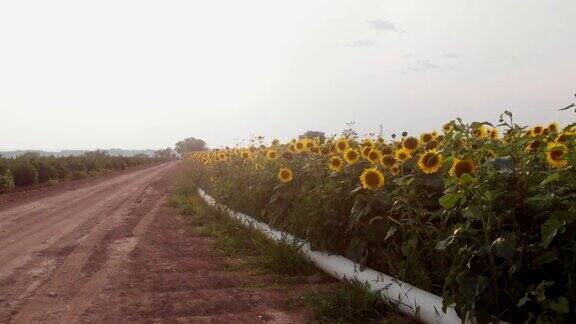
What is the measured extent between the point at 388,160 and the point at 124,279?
302 cm

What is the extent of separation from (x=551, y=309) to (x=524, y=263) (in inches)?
11.5

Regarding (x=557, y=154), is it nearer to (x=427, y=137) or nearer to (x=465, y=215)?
(x=465, y=215)

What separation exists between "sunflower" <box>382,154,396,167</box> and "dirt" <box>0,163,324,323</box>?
4.74 ft

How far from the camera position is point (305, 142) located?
686cm

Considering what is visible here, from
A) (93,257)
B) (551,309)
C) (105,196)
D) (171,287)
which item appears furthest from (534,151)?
(105,196)

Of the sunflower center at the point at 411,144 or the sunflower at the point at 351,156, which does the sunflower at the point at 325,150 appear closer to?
the sunflower at the point at 351,156

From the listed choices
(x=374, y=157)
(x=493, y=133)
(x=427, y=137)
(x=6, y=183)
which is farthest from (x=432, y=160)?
(x=6, y=183)

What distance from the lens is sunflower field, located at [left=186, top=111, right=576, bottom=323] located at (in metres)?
2.82

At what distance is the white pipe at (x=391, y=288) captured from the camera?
3394 mm

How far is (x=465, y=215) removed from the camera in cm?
296

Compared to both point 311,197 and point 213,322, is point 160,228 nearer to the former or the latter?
point 311,197

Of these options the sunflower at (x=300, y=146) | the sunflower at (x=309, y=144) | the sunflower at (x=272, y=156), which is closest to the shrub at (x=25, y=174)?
the sunflower at (x=272, y=156)

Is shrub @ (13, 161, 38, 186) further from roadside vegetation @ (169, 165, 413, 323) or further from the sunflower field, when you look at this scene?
the sunflower field

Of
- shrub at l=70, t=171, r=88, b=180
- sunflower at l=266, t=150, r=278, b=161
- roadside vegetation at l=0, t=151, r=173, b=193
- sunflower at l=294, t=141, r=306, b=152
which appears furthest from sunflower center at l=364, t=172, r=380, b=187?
shrub at l=70, t=171, r=88, b=180
